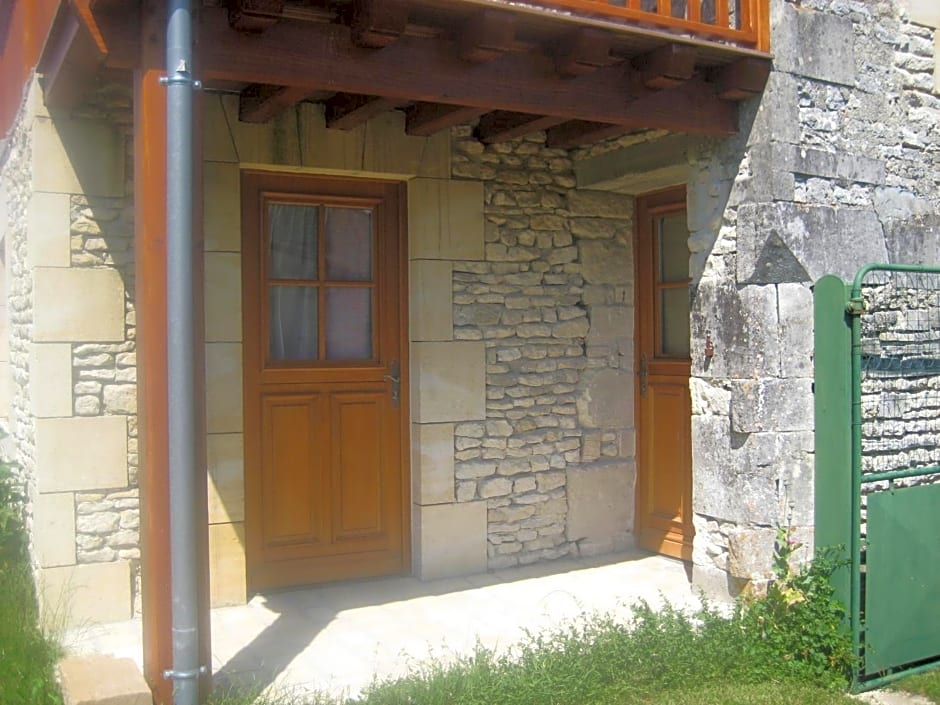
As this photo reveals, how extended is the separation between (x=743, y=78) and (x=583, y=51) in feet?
3.28

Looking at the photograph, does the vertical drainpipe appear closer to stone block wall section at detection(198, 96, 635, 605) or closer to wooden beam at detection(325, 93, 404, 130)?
wooden beam at detection(325, 93, 404, 130)

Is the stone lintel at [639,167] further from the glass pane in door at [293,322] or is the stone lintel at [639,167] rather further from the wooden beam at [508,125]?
the glass pane in door at [293,322]

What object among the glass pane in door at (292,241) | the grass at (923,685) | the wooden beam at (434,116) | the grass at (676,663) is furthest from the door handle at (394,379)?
the grass at (923,685)

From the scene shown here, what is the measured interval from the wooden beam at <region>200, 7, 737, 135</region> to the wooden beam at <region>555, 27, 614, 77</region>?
0.36 feet

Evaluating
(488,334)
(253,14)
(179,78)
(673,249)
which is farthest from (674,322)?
(179,78)

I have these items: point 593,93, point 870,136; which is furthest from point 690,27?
point 870,136

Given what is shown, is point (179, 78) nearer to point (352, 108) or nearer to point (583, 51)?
point (352, 108)

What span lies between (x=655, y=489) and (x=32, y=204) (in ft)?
13.5

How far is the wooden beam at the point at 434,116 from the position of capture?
462 cm

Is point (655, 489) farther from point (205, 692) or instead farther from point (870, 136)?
point (205, 692)

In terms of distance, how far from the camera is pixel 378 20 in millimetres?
3617

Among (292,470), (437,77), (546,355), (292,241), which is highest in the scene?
(437,77)

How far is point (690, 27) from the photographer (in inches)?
170

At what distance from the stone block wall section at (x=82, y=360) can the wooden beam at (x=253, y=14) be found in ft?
5.03
